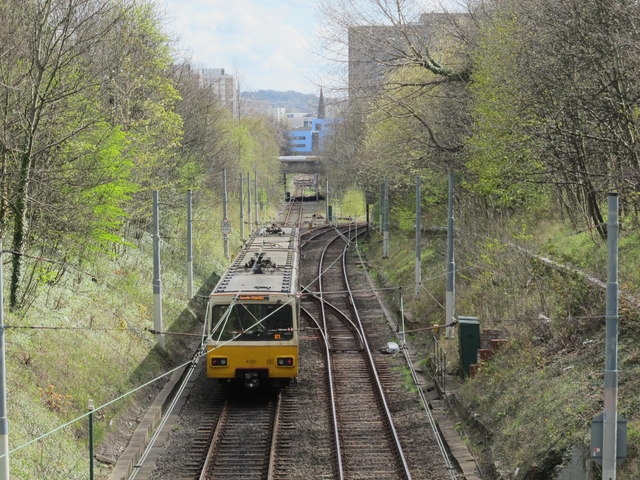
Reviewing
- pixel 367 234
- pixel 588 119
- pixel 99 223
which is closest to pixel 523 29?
pixel 588 119

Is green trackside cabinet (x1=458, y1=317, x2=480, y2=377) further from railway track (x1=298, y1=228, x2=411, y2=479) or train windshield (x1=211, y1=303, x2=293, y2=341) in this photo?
train windshield (x1=211, y1=303, x2=293, y2=341)

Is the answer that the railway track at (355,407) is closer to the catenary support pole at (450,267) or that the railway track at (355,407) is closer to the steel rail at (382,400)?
the steel rail at (382,400)

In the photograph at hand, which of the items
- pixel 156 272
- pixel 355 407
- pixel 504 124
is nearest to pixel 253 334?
pixel 355 407

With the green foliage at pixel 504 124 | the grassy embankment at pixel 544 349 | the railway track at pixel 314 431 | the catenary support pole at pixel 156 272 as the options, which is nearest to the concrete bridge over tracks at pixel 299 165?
the green foliage at pixel 504 124

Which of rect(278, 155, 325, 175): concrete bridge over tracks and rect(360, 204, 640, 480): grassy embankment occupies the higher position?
rect(278, 155, 325, 175): concrete bridge over tracks

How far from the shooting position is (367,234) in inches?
2298

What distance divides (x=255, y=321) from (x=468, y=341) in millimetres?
4716

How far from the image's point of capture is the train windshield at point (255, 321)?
1792 cm

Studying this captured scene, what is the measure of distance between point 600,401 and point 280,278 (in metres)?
8.36

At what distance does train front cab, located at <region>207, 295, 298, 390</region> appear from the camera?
17.9 m

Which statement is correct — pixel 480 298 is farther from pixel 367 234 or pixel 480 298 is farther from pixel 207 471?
pixel 367 234

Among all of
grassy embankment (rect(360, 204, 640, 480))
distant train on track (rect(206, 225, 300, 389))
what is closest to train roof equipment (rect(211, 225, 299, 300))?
distant train on track (rect(206, 225, 300, 389))

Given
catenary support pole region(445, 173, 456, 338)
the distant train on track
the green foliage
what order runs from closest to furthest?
1. the distant train on track
2. catenary support pole region(445, 173, 456, 338)
3. the green foliage

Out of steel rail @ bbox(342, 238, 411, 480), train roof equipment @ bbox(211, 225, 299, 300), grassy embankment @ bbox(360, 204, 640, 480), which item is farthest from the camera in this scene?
train roof equipment @ bbox(211, 225, 299, 300)
